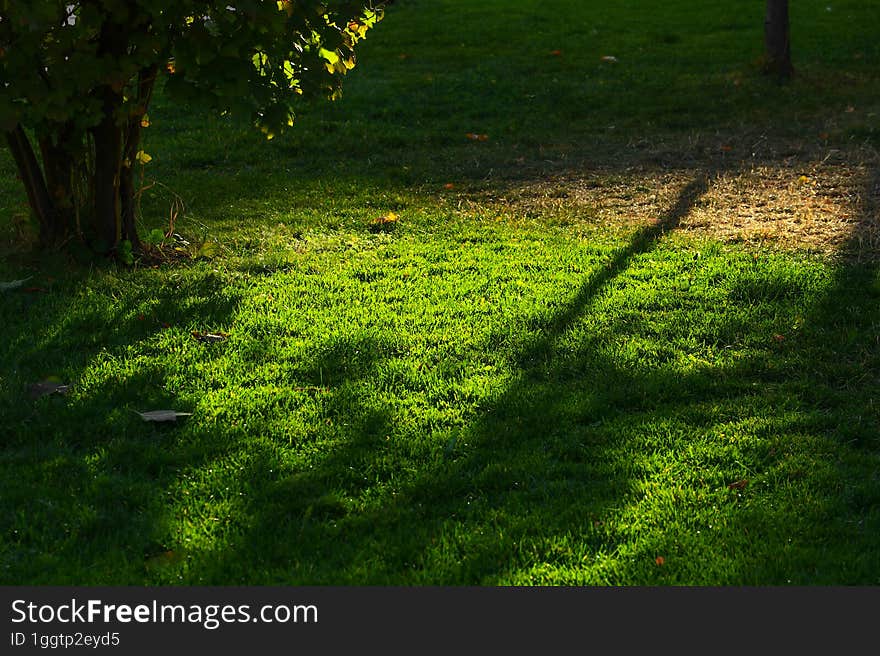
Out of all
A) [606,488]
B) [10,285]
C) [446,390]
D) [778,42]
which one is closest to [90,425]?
[446,390]

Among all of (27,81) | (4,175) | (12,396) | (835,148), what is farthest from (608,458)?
(4,175)

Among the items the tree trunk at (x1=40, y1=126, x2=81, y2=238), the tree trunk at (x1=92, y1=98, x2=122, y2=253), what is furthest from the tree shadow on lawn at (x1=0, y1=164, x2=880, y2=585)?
the tree trunk at (x1=40, y1=126, x2=81, y2=238)

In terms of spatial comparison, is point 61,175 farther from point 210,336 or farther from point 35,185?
point 210,336

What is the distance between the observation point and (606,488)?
386 centimetres

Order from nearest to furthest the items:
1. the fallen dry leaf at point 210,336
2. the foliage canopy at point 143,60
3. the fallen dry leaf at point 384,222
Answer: the fallen dry leaf at point 210,336
the foliage canopy at point 143,60
the fallen dry leaf at point 384,222

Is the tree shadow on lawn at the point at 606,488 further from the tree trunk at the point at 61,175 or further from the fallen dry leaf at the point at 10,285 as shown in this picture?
the tree trunk at the point at 61,175

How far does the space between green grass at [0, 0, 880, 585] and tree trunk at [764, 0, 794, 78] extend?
113 inches

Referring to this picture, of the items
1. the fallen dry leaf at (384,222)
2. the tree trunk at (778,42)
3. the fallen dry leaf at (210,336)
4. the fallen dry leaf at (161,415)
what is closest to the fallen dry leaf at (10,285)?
the fallen dry leaf at (210,336)

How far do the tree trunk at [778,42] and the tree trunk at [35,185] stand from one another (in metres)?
8.71

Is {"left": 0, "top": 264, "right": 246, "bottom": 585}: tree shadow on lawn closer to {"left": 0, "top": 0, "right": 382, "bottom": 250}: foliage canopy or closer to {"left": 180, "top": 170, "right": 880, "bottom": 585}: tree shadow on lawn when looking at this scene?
{"left": 180, "top": 170, "right": 880, "bottom": 585}: tree shadow on lawn

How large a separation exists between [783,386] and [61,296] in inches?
158

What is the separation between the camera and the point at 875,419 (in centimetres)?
432

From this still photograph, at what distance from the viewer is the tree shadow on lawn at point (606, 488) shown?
3369 millimetres

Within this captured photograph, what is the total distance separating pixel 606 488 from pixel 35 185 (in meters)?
4.46
